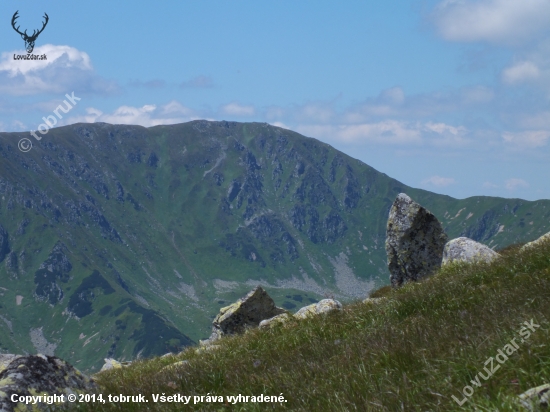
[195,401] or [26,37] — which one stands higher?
[26,37]

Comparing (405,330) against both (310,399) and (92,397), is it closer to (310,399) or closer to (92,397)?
(310,399)

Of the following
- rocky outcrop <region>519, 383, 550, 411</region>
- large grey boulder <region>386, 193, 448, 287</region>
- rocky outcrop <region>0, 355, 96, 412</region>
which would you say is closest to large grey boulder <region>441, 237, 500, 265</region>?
large grey boulder <region>386, 193, 448, 287</region>

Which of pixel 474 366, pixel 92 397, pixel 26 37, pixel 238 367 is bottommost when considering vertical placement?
pixel 92 397

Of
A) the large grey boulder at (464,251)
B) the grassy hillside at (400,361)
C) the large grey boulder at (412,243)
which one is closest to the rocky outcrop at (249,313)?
the large grey boulder at (412,243)

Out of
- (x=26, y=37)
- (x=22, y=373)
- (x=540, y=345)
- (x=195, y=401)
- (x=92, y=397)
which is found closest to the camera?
(x=540, y=345)

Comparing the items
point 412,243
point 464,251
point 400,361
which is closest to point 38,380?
point 400,361

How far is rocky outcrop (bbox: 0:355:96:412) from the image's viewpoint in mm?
8141

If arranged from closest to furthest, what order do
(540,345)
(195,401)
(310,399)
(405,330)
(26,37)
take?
(540,345) < (310,399) < (195,401) < (405,330) < (26,37)

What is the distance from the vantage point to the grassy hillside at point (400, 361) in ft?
16.7

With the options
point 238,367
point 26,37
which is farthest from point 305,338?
point 26,37

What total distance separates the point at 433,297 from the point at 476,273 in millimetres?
2341

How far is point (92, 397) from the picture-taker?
8078 millimetres

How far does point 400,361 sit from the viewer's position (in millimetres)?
6344

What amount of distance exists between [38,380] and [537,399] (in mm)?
7506
